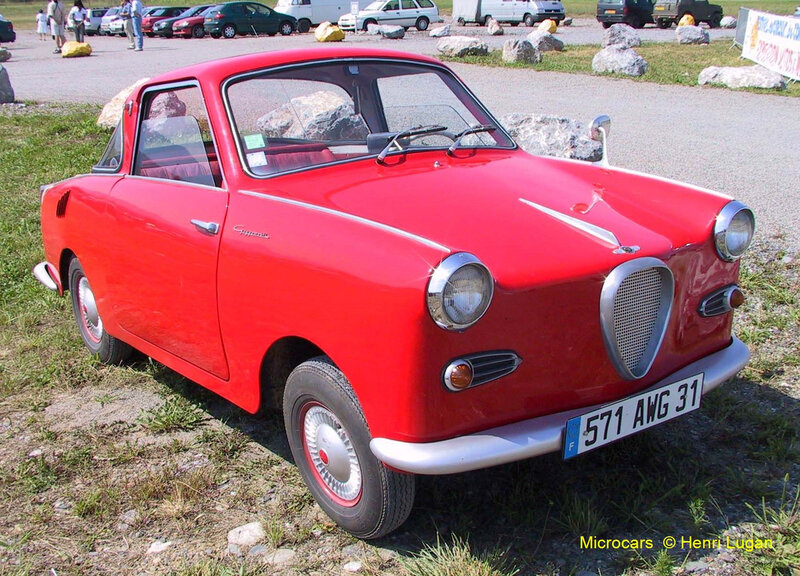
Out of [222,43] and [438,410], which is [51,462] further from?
[222,43]

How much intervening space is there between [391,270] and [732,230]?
59.3 inches

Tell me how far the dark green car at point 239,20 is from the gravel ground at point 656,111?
6.29 m

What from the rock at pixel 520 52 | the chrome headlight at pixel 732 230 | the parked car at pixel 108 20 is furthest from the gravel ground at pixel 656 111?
the parked car at pixel 108 20

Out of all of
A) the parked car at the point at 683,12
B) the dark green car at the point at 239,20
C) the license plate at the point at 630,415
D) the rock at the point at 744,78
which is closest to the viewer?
the license plate at the point at 630,415

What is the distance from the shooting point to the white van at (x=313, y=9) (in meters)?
33.2

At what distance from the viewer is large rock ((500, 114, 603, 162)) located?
296 inches

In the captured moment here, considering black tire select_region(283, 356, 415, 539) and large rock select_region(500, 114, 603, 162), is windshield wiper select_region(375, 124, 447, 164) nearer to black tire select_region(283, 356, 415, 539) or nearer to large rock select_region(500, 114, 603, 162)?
black tire select_region(283, 356, 415, 539)

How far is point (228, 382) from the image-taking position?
3.35 m

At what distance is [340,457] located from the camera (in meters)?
2.89

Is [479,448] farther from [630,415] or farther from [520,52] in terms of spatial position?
[520,52]

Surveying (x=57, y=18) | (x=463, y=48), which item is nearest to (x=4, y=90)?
(x=463, y=48)

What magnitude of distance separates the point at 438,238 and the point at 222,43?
89.9ft

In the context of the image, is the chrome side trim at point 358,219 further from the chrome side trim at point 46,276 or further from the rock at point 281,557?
the chrome side trim at point 46,276

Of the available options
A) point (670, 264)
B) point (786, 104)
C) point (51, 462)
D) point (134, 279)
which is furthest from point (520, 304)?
point (786, 104)
